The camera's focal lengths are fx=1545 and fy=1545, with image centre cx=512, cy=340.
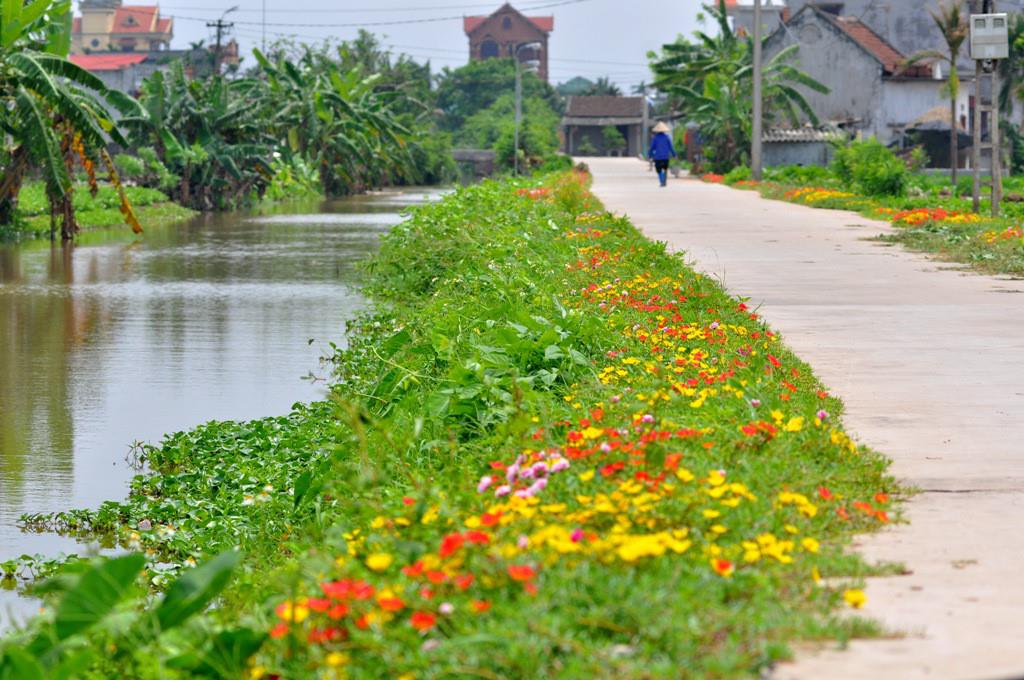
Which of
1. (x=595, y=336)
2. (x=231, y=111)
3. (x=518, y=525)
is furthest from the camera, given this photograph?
(x=231, y=111)

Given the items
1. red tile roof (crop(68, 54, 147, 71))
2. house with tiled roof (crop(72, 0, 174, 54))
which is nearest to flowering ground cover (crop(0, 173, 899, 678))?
red tile roof (crop(68, 54, 147, 71))

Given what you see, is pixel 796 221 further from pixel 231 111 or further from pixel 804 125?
pixel 804 125

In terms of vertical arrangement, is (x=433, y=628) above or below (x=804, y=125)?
below

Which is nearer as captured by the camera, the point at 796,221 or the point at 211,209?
the point at 796,221

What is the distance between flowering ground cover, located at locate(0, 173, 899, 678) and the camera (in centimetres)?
423

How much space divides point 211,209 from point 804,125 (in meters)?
26.0

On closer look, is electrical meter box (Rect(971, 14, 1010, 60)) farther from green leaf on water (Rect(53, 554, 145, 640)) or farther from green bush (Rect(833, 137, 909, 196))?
green leaf on water (Rect(53, 554, 145, 640))

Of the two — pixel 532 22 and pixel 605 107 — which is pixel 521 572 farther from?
pixel 532 22

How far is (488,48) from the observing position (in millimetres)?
142250

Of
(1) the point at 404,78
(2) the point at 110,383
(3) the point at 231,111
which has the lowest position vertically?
(2) the point at 110,383

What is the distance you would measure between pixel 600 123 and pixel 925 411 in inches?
3966

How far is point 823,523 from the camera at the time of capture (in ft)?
17.9

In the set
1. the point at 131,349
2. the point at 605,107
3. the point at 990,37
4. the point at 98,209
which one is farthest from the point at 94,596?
the point at 605,107

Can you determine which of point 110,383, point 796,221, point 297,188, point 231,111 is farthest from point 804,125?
point 110,383
